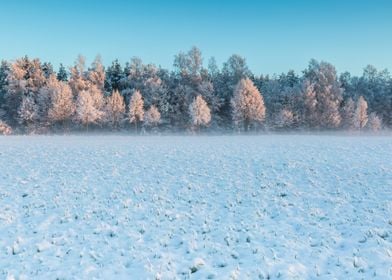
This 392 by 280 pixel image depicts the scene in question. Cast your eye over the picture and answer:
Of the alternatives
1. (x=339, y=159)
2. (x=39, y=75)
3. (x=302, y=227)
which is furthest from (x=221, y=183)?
(x=39, y=75)

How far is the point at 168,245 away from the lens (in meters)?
9.22

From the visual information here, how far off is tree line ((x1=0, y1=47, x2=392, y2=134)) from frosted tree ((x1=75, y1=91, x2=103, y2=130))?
6.4 inches

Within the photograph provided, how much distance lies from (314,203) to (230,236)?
4.19m

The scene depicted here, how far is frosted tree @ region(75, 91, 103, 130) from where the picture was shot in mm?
58469

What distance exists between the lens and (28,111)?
63.3 m

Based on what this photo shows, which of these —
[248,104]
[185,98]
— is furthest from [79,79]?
[248,104]

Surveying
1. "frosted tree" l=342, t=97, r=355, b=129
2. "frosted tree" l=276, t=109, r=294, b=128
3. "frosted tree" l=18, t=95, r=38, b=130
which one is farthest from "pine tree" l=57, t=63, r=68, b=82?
"frosted tree" l=342, t=97, r=355, b=129

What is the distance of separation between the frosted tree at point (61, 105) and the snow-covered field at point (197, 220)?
43.0m

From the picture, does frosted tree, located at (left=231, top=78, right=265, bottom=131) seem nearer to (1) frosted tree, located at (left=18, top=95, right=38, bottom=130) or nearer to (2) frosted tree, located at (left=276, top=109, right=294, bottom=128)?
(2) frosted tree, located at (left=276, top=109, right=294, bottom=128)

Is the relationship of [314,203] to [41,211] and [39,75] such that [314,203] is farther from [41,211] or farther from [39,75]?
[39,75]

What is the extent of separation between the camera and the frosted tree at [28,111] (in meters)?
63.3

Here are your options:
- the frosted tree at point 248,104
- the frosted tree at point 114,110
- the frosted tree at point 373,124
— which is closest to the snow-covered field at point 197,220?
the frosted tree at point 248,104

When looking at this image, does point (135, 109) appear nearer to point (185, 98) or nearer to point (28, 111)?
point (185, 98)

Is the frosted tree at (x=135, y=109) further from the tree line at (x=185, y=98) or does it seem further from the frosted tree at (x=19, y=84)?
the frosted tree at (x=19, y=84)
